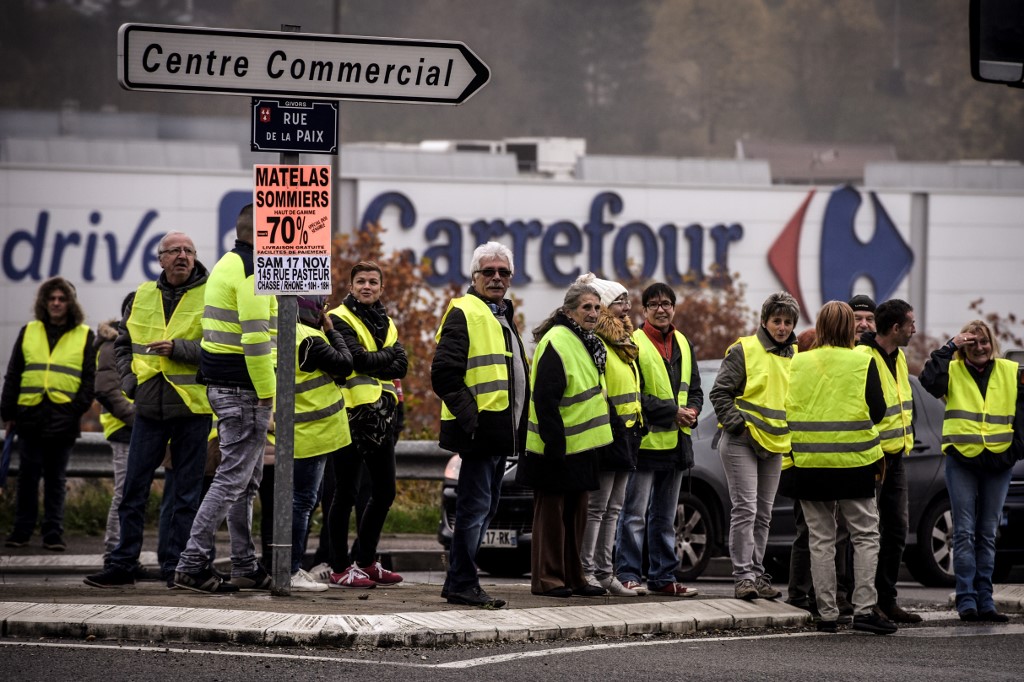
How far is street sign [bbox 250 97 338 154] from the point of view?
8.71 m

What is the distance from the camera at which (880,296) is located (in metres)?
60.3

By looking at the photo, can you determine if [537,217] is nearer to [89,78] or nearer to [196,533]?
[196,533]

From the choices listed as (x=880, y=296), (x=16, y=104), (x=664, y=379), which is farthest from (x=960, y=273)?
(x=16, y=104)

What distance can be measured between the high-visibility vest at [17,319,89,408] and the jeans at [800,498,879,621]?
6.22m

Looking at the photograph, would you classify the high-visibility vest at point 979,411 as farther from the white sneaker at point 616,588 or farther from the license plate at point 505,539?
the license plate at point 505,539

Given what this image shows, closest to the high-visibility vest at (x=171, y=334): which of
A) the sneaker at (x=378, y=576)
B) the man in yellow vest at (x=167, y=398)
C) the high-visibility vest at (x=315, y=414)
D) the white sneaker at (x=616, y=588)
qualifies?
the man in yellow vest at (x=167, y=398)

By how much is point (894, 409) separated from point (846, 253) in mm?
51812

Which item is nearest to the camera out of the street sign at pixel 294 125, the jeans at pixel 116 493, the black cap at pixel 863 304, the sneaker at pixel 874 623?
the street sign at pixel 294 125

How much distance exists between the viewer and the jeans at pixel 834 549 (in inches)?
365

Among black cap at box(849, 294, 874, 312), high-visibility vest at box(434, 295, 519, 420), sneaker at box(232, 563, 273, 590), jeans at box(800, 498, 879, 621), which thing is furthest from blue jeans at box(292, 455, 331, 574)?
black cap at box(849, 294, 874, 312)

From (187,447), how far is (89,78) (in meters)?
133

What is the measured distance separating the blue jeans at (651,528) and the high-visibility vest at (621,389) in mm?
528

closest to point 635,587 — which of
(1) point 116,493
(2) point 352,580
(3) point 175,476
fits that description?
(2) point 352,580

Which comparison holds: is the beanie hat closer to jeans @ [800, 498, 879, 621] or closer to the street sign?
jeans @ [800, 498, 879, 621]
